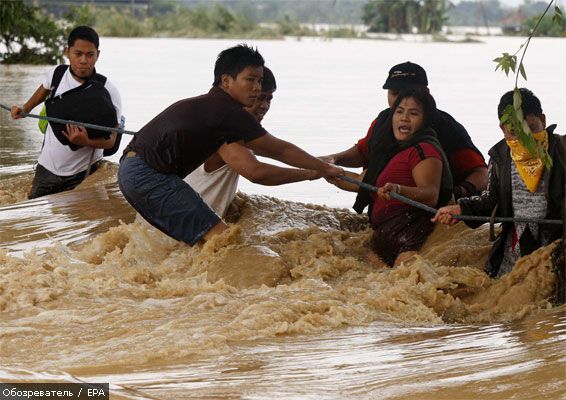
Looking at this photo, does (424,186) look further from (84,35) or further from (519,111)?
(84,35)

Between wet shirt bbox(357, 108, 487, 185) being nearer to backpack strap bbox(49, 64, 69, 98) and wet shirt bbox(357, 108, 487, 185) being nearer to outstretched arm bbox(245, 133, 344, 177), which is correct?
outstretched arm bbox(245, 133, 344, 177)

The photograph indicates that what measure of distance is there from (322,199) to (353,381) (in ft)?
18.2

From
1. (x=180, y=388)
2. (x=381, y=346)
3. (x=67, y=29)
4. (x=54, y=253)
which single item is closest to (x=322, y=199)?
(x=54, y=253)

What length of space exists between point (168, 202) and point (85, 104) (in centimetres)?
193

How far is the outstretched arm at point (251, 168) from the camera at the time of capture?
617 centimetres

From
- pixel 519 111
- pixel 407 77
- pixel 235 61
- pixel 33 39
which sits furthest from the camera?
pixel 33 39

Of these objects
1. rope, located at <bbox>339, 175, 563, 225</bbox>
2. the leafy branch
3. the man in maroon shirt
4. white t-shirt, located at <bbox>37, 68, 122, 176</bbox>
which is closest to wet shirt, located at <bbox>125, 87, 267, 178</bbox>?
the man in maroon shirt

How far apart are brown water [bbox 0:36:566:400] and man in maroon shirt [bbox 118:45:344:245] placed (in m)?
0.26

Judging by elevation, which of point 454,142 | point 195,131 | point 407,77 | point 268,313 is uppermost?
point 407,77

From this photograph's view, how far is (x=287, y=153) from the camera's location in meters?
6.30

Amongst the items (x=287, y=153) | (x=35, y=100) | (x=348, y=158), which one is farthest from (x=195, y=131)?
(x=35, y=100)

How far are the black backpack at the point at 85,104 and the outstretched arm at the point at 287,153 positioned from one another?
78.7 inches

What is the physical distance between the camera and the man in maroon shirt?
20.3ft

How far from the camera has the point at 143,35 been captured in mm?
48406
